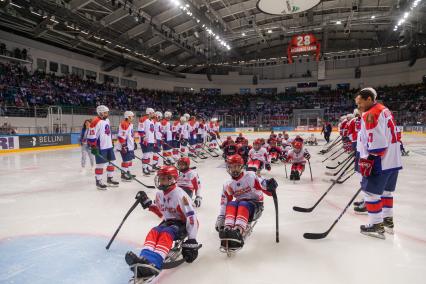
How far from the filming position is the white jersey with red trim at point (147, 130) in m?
7.53

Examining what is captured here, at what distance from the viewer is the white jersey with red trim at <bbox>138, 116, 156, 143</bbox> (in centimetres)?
753

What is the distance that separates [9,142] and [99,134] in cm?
888

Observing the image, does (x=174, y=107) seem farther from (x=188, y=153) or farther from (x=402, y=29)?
(x=402, y=29)

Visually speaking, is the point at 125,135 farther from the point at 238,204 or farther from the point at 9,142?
the point at 9,142

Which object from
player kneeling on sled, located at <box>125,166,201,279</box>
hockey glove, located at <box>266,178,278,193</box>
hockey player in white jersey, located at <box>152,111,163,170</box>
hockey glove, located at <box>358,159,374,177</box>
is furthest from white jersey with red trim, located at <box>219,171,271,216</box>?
hockey player in white jersey, located at <box>152,111,163,170</box>

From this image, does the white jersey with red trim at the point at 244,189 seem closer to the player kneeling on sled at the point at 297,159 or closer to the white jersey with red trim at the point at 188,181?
the white jersey with red trim at the point at 188,181

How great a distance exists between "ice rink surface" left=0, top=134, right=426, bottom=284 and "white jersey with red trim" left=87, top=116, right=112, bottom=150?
0.99m

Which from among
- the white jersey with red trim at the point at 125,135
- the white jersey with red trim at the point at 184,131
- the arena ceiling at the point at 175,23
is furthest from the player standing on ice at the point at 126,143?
the arena ceiling at the point at 175,23

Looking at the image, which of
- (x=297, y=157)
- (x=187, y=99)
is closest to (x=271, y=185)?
(x=297, y=157)

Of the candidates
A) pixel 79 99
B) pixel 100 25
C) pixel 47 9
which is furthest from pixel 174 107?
pixel 47 9

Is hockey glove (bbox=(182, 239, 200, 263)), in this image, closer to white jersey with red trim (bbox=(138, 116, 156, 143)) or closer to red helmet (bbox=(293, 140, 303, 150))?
red helmet (bbox=(293, 140, 303, 150))

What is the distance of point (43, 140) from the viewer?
533 inches

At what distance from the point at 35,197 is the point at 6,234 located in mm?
1911

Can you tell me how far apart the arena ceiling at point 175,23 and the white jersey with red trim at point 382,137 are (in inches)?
300
